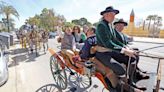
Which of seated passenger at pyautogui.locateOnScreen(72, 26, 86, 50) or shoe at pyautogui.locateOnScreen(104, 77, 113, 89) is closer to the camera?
→ shoe at pyautogui.locateOnScreen(104, 77, 113, 89)

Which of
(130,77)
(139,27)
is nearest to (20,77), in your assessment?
(130,77)

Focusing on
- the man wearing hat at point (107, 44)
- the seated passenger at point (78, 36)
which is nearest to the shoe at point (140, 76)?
the man wearing hat at point (107, 44)

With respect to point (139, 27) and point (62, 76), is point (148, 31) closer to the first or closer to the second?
point (139, 27)

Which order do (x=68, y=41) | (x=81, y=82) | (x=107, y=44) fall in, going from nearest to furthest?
1. (x=107, y=44)
2. (x=81, y=82)
3. (x=68, y=41)

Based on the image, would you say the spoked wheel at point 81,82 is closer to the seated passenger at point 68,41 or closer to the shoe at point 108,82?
the seated passenger at point 68,41

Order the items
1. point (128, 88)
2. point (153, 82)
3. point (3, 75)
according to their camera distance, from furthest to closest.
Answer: point (3, 75), point (153, 82), point (128, 88)

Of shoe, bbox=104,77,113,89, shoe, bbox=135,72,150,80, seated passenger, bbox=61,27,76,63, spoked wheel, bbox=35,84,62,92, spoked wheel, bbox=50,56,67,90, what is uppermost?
seated passenger, bbox=61,27,76,63

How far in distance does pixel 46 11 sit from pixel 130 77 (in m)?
70.7

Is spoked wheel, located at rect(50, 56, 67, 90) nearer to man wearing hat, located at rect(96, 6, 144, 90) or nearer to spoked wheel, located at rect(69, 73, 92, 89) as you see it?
spoked wheel, located at rect(69, 73, 92, 89)

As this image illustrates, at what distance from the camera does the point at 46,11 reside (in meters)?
71.6

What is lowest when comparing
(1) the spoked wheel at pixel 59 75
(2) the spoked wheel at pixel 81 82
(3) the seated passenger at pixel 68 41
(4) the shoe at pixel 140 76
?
(2) the spoked wheel at pixel 81 82

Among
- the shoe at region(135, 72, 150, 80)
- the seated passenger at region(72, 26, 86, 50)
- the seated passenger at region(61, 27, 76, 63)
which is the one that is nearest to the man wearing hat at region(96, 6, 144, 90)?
the shoe at region(135, 72, 150, 80)

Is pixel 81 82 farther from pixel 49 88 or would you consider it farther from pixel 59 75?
pixel 49 88

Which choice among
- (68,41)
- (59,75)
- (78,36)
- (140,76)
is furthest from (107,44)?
(78,36)
